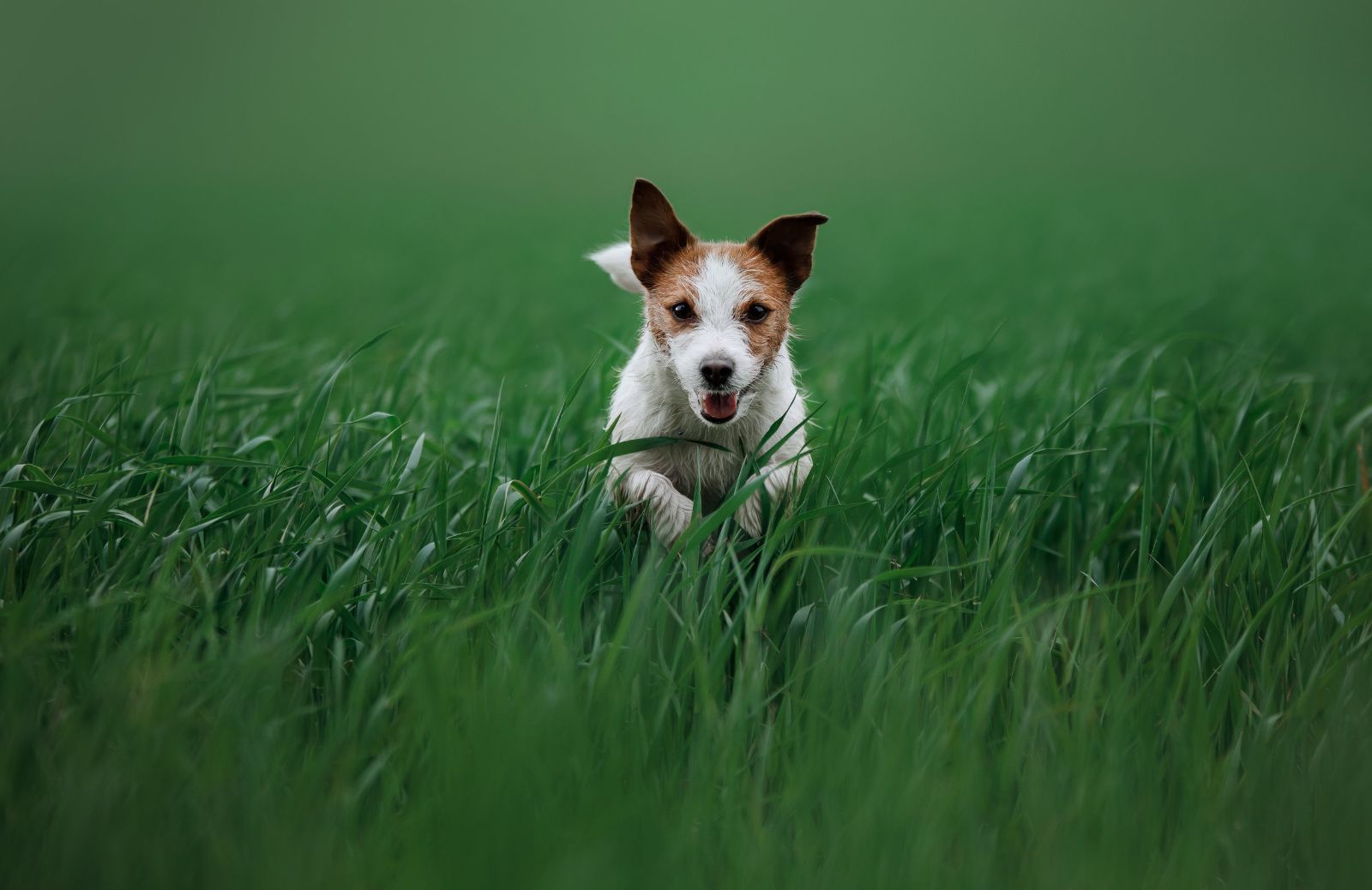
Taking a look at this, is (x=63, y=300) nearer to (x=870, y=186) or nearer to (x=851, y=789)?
(x=851, y=789)

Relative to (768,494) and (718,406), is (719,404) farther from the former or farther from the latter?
(768,494)

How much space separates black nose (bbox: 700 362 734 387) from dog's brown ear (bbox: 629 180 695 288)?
0.58m

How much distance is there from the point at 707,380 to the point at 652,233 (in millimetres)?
670

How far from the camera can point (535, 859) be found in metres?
1.87

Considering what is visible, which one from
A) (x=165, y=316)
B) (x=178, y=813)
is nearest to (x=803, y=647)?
(x=178, y=813)

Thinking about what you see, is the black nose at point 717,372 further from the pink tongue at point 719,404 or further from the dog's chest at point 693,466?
the dog's chest at point 693,466

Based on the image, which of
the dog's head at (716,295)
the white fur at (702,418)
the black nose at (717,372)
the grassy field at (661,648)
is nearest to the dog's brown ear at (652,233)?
the dog's head at (716,295)

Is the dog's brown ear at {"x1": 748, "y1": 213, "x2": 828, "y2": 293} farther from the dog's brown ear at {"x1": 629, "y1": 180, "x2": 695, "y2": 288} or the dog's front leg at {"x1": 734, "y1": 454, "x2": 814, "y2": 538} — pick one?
the dog's front leg at {"x1": 734, "y1": 454, "x2": 814, "y2": 538}

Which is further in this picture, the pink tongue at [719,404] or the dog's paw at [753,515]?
the dog's paw at [753,515]

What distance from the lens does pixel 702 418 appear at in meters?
3.04

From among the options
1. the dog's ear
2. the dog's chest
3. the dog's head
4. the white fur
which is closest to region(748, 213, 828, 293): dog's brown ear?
the dog's head

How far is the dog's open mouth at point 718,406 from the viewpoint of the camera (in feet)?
9.98

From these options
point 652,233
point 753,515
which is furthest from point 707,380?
point 652,233

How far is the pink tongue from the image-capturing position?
9.98ft
